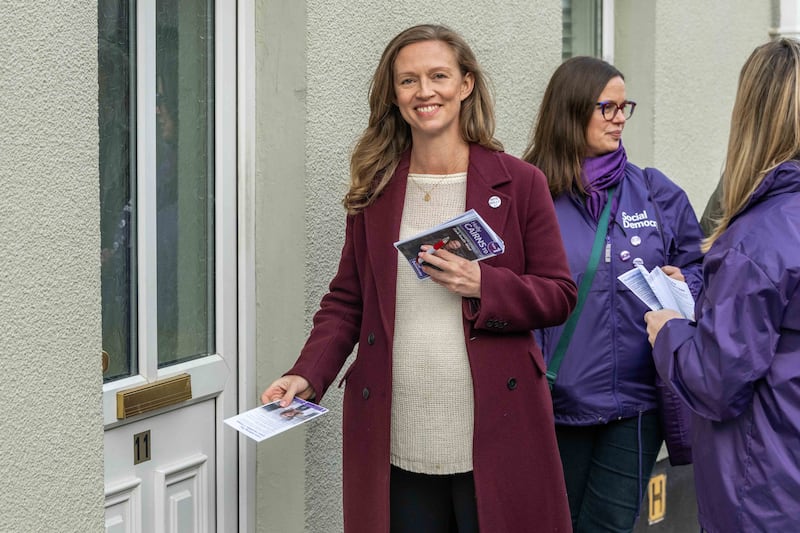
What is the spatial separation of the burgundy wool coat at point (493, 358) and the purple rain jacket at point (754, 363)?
1.43ft

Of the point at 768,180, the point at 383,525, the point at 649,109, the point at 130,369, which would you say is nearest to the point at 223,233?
the point at 130,369

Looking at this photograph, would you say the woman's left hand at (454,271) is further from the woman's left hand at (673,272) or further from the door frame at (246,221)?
the woman's left hand at (673,272)

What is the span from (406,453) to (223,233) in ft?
3.44

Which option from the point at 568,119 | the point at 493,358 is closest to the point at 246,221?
the point at 493,358

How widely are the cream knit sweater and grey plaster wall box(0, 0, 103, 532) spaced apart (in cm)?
80

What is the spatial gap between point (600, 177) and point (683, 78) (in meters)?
2.96

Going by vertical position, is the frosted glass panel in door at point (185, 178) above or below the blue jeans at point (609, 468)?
above

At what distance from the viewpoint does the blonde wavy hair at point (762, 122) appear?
277 centimetres

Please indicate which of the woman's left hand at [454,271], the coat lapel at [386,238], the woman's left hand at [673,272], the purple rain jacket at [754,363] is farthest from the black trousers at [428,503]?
the woman's left hand at [673,272]

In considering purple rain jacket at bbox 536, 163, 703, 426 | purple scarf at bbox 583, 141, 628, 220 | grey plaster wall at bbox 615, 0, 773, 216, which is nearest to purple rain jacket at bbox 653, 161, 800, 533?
purple rain jacket at bbox 536, 163, 703, 426

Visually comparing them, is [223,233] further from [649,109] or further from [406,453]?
[649,109]

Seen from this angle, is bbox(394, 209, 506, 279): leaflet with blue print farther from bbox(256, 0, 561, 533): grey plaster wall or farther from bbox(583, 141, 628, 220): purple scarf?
bbox(583, 141, 628, 220): purple scarf

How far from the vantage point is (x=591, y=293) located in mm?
3713

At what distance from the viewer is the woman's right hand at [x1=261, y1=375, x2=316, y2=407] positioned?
293 centimetres
